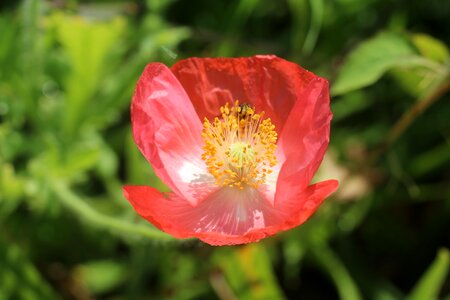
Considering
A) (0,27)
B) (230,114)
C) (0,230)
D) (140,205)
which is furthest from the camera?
(0,230)

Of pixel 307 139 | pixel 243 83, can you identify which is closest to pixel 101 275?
pixel 243 83

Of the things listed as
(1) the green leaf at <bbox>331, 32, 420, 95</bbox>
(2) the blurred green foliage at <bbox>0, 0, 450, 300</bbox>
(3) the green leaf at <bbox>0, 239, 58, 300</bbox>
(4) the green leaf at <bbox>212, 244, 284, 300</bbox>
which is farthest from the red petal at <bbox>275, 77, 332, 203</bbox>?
(3) the green leaf at <bbox>0, 239, 58, 300</bbox>

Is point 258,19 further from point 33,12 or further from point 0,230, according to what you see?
point 0,230

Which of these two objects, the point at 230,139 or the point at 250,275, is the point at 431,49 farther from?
the point at 250,275

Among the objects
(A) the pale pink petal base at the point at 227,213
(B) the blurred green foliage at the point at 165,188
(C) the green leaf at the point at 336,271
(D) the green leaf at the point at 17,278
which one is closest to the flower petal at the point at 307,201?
(A) the pale pink petal base at the point at 227,213

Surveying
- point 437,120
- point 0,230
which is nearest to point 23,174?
point 0,230

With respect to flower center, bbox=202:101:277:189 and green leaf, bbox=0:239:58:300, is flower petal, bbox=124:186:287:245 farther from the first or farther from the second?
green leaf, bbox=0:239:58:300
